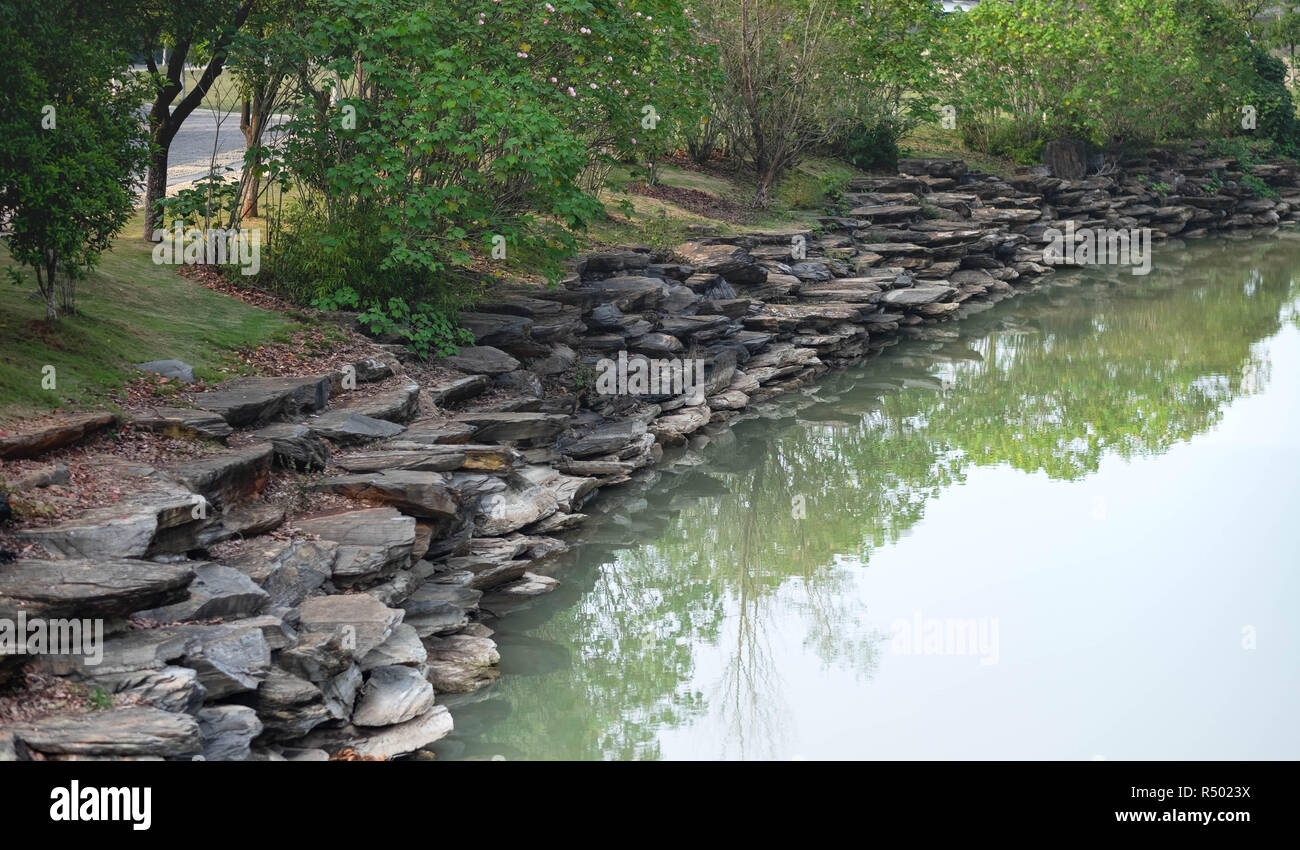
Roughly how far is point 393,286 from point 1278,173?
118 feet

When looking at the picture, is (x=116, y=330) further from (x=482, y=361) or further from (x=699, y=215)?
(x=699, y=215)

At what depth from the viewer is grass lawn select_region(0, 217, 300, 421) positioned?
1030cm

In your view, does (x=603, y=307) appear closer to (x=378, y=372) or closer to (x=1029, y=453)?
(x=378, y=372)

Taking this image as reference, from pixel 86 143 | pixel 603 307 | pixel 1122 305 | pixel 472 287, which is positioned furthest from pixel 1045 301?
pixel 86 143

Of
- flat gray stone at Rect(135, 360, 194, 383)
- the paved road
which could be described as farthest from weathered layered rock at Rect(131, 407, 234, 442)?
the paved road

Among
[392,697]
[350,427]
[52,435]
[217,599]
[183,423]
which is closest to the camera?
[217,599]

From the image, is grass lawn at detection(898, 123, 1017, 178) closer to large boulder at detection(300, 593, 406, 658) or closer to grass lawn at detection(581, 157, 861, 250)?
grass lawn at detection(581, 157, 861, 250)

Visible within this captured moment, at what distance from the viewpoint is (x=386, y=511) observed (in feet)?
34.7

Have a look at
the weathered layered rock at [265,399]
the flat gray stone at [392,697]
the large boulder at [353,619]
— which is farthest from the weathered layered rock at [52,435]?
the flat gray stone at [392,697]

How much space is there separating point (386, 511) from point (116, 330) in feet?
12.0

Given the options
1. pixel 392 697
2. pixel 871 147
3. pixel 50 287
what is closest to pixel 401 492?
pixel 392 697

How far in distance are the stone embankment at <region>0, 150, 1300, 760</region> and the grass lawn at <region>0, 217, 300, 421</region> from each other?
1.97ft

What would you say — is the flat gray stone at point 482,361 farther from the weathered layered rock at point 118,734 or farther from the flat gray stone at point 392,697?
the weathered layered rock at point 118,734

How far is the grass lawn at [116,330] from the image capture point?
10297 mm
